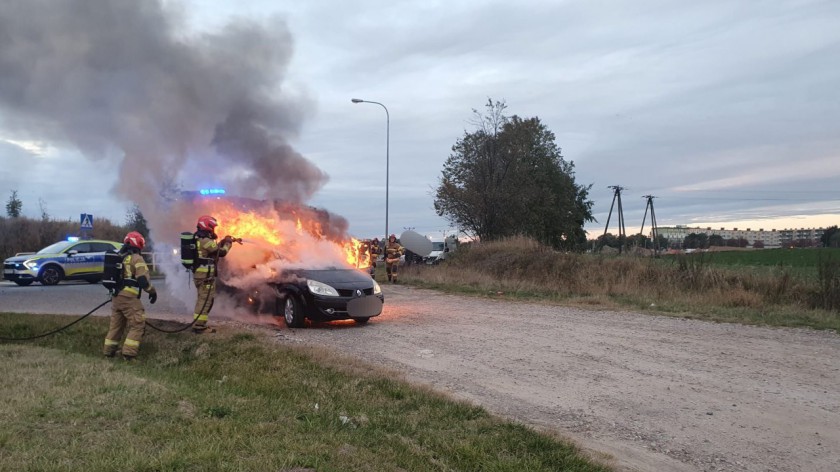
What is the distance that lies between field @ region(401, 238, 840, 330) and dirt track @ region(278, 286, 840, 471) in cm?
174

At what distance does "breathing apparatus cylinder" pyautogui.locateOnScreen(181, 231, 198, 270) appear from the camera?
9.38 m

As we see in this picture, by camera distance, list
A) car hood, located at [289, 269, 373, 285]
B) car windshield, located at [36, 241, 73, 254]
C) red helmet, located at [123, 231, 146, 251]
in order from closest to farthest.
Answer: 1. red helmet, located at [123, 231, 146, 251]
2. car hood, located at [289, 269, 373, 285]
3. car windshield, located at [36, 241, 73, 254]

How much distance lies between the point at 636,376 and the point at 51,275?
19790 millimetres

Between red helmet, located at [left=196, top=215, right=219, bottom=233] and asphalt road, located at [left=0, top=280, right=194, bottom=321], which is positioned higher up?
red helmet, located at [left=196, top=215, right=219, bottom=233]

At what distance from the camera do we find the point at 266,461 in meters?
3.56

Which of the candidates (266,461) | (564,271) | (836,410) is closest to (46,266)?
(564,271)

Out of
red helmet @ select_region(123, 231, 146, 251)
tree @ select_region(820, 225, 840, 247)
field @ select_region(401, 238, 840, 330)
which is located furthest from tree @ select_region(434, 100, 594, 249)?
red helmet @ select_region(123, 231, 146, 251)

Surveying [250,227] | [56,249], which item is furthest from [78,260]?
[250,227]

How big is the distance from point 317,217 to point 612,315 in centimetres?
712

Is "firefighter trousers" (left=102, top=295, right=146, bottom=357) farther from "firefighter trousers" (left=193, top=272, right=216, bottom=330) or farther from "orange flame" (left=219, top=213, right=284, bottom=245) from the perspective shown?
"orange flame" (left=219, top=213, right=284, bottom=245)

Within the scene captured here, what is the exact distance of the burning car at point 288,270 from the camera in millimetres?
9852

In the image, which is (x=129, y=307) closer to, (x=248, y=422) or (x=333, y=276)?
(x=333, y=276)

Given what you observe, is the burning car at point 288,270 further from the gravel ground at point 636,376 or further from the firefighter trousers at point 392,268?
the firefighter trousers at point 392,268

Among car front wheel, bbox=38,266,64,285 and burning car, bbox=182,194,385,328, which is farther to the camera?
car front wheel, bbox=38,266,64,285
